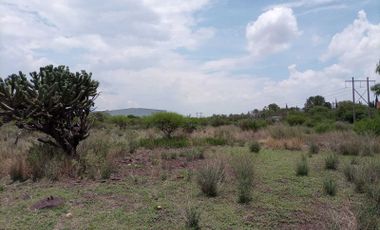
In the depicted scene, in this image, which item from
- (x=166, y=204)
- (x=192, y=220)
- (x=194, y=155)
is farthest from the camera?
(x=194, y=155)

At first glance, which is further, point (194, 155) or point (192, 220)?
point (194, 155)

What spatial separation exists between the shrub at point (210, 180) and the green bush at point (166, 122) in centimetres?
1658

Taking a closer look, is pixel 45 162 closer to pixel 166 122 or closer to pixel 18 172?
pixel 18 172

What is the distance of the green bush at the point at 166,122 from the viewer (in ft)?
85.5

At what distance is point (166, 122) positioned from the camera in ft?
85.8

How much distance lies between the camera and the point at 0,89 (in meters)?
11.8

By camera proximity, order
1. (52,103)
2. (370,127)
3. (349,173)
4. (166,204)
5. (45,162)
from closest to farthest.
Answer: (166,204) < (349,173) < (45,162) < (52,103) < (370,127)

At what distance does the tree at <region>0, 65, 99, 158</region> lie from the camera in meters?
11.8

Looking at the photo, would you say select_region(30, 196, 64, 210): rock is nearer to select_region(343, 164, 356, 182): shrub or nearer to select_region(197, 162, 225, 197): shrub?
select_region(197, 162, 225, 197): shrub

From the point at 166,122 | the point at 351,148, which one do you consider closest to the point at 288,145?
the point at 351,148

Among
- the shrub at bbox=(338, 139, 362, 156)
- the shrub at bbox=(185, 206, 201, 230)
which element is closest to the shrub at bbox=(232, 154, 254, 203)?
the shrub at bbox=(185, 206, 201, 230)

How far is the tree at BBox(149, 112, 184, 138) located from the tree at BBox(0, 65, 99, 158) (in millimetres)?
12704

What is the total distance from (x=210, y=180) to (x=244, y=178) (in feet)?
3.93

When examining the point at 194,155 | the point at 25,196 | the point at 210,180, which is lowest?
the point at 25,196
